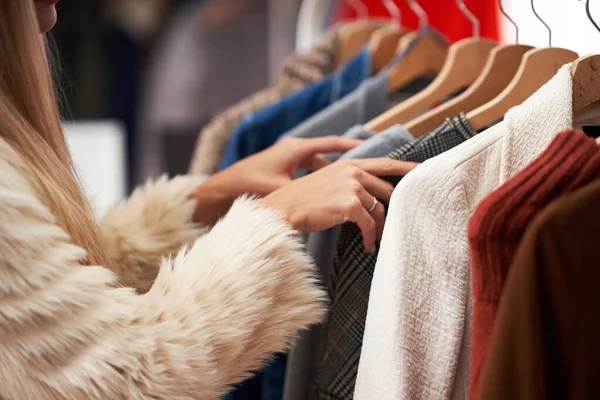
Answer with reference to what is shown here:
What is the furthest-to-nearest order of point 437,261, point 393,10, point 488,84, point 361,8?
1. point 361,8
2. point 393,10
3. point 488,84
4. point 437,261

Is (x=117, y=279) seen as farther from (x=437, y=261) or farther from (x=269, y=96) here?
(x=269, y=96)

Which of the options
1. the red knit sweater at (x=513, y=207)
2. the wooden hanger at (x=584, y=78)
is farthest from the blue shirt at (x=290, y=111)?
the red knit sweater at (x=513, y=207)

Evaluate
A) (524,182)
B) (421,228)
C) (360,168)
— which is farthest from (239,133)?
(524,182)

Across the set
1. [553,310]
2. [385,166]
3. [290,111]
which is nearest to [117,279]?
[385,166]

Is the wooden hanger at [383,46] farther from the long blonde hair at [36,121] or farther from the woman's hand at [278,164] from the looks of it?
the long blonde hair at [36,121]

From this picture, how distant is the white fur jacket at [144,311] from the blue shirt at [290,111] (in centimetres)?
41

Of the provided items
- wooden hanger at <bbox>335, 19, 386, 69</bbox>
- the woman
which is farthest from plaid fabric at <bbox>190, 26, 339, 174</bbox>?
the woman

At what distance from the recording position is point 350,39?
1233mm

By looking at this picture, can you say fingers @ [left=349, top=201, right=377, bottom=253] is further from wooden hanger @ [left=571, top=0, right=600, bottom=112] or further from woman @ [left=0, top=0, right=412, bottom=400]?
wooden hanger @ [left=571, top=0, right=600, bottom=112]

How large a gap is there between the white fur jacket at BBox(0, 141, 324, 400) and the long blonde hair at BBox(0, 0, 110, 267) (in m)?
0.05

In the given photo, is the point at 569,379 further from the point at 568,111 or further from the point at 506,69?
the point at 506,69

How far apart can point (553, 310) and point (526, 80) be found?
332mm

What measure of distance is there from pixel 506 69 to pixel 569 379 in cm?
44

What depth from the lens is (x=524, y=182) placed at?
0.47 m
